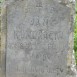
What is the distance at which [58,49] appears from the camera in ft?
20.9

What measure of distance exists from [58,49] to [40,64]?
415 millimetres

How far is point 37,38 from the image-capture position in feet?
20.9

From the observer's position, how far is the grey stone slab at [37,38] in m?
6.22

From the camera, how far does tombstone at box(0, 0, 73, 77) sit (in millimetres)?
6215

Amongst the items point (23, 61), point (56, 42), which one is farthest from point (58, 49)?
point (23, 61)

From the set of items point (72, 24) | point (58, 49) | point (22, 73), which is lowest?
point (22, 73)

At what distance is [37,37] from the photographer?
6.36 m

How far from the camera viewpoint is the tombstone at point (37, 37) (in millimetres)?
6215

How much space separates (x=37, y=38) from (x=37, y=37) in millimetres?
17

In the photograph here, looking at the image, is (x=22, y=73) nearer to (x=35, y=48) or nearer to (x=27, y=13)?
(x=35, y=48)

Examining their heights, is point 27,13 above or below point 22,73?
above

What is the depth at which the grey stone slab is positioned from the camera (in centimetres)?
622

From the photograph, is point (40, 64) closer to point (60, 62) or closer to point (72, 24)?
point (60, 62)

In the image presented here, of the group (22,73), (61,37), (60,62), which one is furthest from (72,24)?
(22,73)
